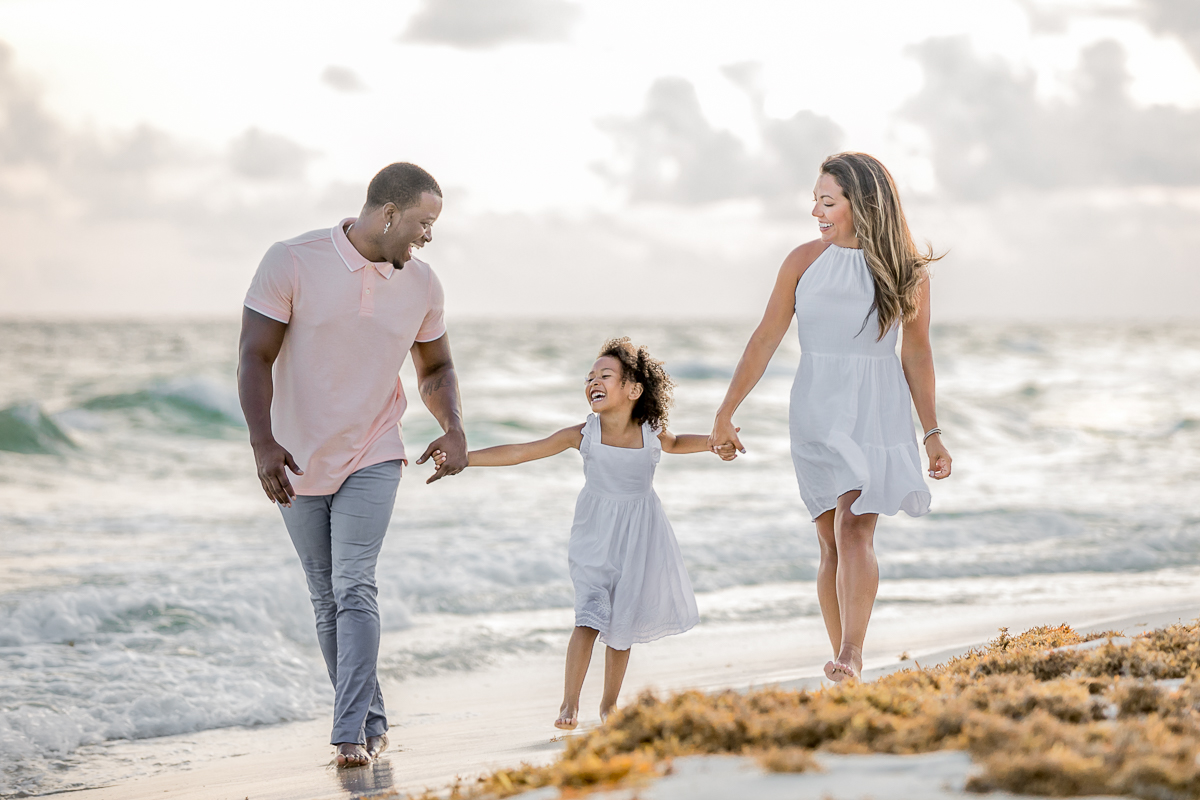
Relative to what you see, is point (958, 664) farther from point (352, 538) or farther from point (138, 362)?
point (138, 362)

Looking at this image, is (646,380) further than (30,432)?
No

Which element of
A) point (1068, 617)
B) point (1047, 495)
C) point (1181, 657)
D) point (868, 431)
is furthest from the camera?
point (1047, 495)

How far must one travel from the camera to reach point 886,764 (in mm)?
2420

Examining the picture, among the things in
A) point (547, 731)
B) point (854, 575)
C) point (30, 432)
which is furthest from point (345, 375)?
point (30, 432)

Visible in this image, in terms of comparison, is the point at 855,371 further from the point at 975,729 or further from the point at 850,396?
the point at 975,729

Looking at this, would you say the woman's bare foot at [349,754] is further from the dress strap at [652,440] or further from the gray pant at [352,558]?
the dress strap at [652,440]

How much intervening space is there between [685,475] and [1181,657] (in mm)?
10919

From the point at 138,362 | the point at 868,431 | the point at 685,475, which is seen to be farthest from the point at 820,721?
the point at 138,362

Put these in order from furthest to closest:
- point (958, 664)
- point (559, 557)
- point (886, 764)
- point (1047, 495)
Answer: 1. point (1047, 495)
2. point (559, 557)
3. point (958, 664)
4. point (886, 764)

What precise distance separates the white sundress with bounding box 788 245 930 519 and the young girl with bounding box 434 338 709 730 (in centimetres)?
55

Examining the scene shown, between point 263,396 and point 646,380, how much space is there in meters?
1.61

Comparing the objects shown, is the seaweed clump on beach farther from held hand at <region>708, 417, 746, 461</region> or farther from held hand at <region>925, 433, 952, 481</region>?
held hand at <region>708, 417, 746, 461</region>

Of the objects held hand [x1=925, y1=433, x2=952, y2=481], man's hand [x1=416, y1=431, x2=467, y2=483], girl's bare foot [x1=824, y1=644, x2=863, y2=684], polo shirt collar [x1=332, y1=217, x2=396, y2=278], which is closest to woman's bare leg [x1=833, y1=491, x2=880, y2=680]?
girl's bare foot [x1=824, y1=644, x2=863, y2=684]

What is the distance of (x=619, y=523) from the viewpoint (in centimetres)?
451
